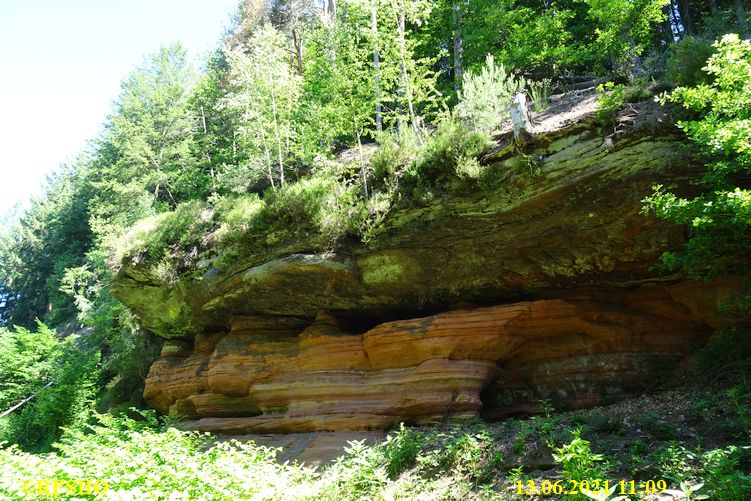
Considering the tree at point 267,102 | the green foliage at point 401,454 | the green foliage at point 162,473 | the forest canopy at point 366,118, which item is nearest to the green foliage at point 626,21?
the forest canopy at point 366,118

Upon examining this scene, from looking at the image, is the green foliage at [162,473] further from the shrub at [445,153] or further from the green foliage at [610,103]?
the green foliage at [610,103]

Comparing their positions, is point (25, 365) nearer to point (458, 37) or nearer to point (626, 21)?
point (458, 37)

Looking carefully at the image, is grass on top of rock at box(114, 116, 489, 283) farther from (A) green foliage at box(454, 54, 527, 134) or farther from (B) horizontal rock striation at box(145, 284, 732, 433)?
(B) horizontal rock striation at box(145, 284, 732, 433)

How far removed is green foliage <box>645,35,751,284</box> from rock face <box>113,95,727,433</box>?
3.36 ft

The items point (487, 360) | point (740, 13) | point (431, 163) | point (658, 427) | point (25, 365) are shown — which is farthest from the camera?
point (25, 365)

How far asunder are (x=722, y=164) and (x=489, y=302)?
519cm

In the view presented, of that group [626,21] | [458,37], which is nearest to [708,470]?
[626,21]

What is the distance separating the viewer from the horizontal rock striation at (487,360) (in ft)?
30.5

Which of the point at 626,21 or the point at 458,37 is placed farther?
the point at 458,37

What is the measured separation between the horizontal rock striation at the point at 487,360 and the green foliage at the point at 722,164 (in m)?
2.23

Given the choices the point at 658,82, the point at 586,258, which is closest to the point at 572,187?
the point at 586,258

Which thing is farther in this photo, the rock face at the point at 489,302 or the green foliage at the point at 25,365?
the green foliage at the point at 25,365

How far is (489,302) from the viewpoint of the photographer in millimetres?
10445

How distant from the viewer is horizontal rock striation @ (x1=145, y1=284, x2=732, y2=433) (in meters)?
9.29
